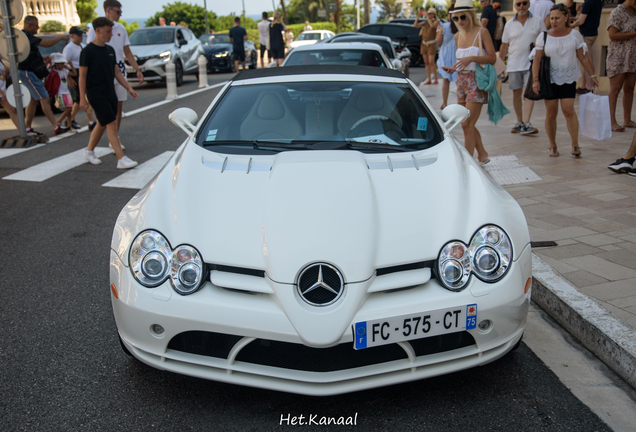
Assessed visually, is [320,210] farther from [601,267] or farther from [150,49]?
[150,49]

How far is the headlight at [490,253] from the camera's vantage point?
257 cm

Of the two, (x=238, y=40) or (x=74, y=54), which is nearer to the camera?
(x=74, y=54)

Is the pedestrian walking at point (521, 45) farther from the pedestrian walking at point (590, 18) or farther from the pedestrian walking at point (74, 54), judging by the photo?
the pedestrian walking at point (74, 54)

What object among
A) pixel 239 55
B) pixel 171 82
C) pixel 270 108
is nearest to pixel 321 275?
pixel 270 108

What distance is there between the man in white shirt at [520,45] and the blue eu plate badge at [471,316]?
6.88 meters

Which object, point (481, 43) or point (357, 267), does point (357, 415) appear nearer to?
point (357, 267)

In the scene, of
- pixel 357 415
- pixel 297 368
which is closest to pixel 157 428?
pixel 297 368

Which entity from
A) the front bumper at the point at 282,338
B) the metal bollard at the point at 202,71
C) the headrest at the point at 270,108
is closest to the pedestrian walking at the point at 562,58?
the headrest at the point at 270,108

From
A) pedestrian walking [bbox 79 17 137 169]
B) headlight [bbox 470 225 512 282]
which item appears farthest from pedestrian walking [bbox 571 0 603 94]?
headlight [bbox 470 225 512 282]

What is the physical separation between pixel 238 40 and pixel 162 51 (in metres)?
4.28

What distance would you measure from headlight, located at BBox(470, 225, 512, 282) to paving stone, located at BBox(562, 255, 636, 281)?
1494mm

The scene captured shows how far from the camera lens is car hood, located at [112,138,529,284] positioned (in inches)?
98.7

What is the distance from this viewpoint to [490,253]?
2.60 meters

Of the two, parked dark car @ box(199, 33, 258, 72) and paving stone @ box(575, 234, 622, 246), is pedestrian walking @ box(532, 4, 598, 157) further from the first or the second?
parked dark car @ box(199, 33, 258, 72)
